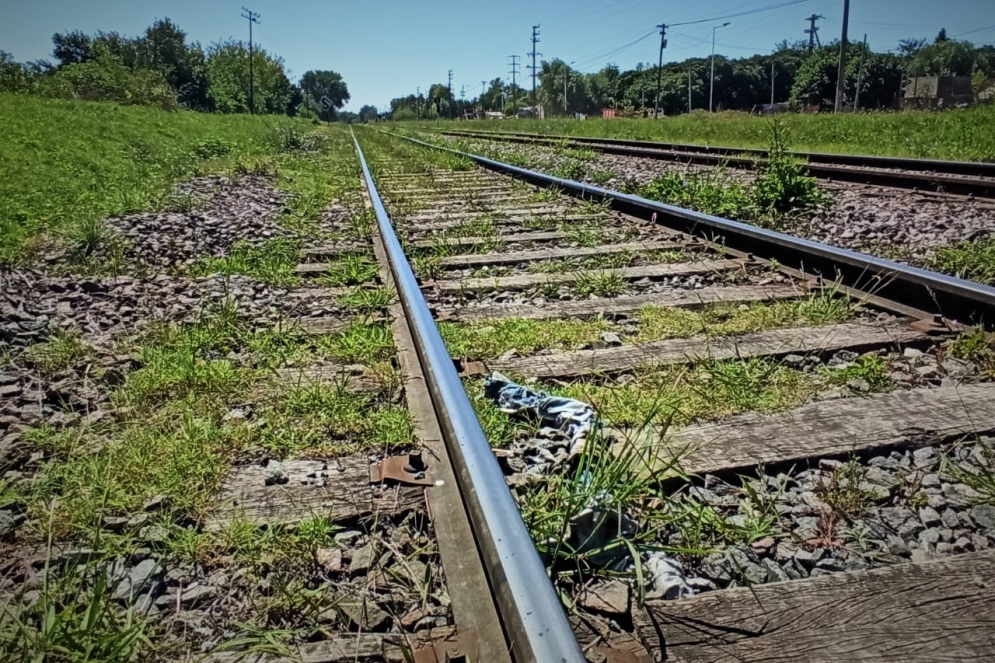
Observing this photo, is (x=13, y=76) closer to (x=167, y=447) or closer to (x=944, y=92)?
(x=167, y=447)

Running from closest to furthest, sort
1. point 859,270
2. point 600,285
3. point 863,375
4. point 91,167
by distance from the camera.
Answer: point 863,375 < point 859,270 < point 600,285 < point 91,167

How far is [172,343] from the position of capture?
2781mm

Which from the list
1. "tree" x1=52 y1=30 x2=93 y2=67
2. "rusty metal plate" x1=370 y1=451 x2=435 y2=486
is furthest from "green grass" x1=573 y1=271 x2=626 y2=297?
"tree" x1=52 y1=30 x2=93 y2=67

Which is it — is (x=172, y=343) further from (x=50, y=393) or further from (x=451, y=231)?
(x=451, y=231)

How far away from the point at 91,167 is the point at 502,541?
427 inches

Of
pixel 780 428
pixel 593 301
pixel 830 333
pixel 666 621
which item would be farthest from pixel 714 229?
pixel 666 621

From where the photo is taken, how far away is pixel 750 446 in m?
1.77

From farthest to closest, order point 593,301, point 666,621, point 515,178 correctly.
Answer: point 515,178 → point 593,301 → point 666,621

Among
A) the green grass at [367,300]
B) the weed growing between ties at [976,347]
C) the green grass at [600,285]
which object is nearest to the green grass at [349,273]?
the green grass at [367,300]

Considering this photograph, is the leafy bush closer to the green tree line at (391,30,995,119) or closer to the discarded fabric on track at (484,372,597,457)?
the discarded fabric on track at (484,372,597,457)

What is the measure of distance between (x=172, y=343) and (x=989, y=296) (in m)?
3.36

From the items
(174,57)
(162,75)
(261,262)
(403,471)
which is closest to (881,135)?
(261,262)

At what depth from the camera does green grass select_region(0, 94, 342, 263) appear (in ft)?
18.0

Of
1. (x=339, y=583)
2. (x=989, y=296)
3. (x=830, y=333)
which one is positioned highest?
(x=989, y=296)
